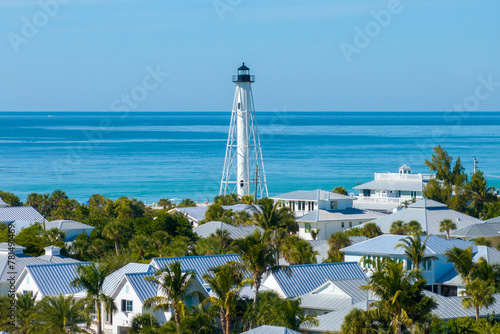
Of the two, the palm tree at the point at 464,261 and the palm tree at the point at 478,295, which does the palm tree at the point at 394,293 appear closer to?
the palm tree at the point at 478,295

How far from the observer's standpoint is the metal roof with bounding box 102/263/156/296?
42.6 meters

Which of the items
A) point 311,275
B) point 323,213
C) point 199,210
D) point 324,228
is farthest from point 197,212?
point 311,275

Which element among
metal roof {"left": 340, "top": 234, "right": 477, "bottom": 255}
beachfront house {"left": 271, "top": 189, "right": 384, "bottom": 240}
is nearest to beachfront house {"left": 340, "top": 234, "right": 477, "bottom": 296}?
metal roof {"left": 340, "top": 234, "right": 477, "bottom": 255}

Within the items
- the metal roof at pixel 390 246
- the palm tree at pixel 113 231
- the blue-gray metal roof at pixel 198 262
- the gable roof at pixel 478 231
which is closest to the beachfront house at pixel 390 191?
the gable roof at pixel 478 231

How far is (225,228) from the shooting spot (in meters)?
61.7

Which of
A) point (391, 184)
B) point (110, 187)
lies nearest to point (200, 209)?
point (391, 184)

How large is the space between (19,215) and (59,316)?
37025 millimetres

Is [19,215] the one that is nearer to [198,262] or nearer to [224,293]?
[198,262]

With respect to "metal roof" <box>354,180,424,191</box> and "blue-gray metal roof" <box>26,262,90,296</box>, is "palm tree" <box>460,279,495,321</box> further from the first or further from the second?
"metal roof" <box>354,180,424,191</box>

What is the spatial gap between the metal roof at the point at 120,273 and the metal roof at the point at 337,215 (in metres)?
28.3

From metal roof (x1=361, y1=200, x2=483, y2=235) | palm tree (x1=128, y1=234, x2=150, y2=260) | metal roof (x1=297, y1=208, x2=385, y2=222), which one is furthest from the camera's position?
metal roof (x1=297, y1=208, x2=385, y2=222)

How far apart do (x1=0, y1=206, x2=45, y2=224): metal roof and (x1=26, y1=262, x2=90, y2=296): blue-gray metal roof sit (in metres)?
23.9

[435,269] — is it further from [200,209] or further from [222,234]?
[200,209]

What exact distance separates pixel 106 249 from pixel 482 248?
22682mm
